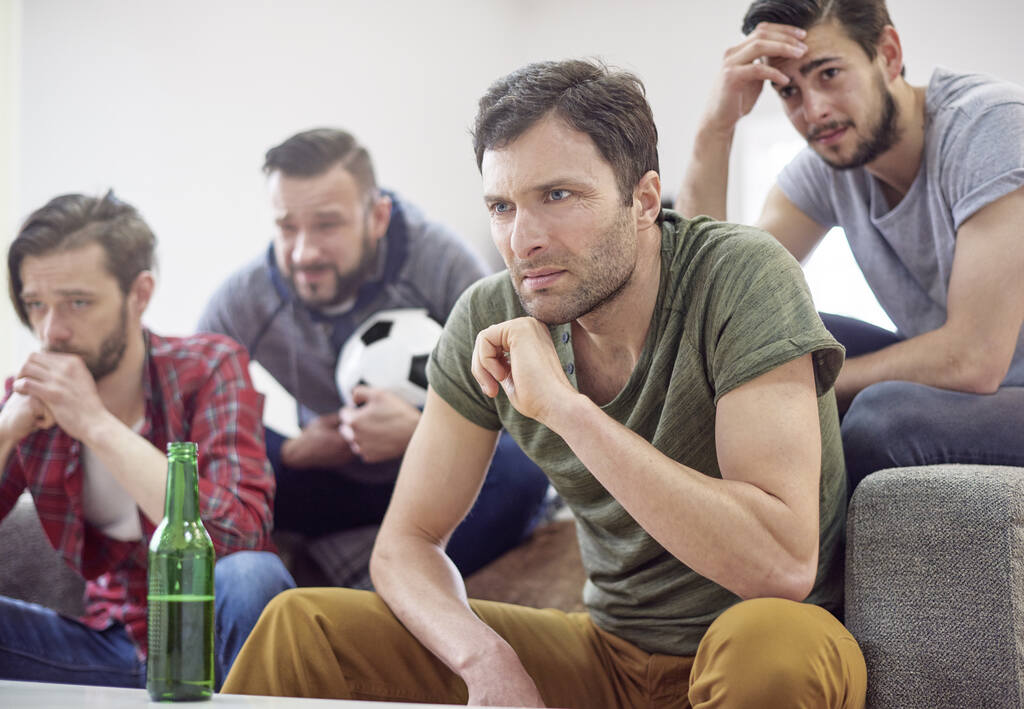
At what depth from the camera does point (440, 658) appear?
1.20 m

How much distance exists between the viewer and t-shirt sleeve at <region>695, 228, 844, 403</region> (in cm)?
109

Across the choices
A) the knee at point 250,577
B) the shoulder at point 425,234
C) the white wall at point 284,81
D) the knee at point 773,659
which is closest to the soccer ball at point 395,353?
the shoulder at point 425,234

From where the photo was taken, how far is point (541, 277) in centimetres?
122

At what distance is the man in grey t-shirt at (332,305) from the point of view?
2.21 metres

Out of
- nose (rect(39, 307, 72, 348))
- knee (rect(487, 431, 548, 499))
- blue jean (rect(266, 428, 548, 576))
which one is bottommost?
blue jean (rect(266, 428, 548, 576))

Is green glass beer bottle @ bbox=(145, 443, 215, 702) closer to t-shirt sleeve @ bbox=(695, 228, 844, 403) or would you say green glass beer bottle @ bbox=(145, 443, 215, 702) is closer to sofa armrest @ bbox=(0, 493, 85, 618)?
t-shirt sleeve @ bbox=(695, 228, 844, 403)

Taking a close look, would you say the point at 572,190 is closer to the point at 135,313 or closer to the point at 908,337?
the point at 908,337

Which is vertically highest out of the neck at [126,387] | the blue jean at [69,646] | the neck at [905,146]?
the neck at [905,146]

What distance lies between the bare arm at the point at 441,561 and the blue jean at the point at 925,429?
18.9 inches

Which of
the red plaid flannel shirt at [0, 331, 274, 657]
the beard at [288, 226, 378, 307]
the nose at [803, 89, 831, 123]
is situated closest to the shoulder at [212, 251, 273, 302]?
the beard at [288, 226, 378, 307]

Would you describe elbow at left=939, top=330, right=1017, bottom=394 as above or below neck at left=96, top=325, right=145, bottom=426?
above

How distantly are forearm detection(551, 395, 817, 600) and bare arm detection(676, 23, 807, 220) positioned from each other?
81 cm

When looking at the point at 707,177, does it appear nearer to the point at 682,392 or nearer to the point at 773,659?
the point at 682,392

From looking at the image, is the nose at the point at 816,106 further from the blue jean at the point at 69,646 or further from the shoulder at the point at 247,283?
the shoulder at the point at 247,283
